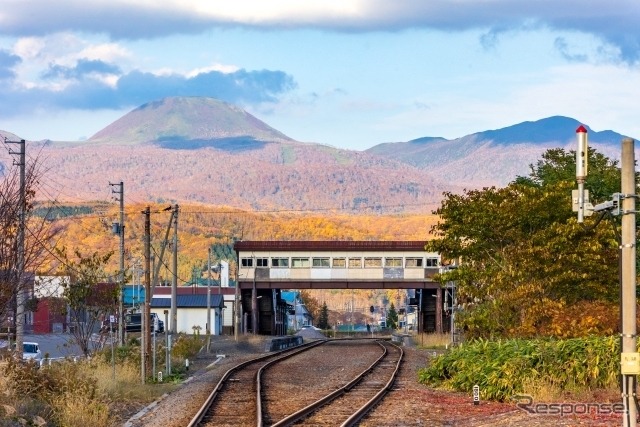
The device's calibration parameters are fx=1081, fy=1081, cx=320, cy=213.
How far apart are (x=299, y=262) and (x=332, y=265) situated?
3142mm

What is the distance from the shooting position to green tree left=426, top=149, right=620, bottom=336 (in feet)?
124

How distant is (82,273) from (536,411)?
21015 millimetres

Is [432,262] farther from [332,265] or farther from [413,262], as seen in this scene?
[332,265]

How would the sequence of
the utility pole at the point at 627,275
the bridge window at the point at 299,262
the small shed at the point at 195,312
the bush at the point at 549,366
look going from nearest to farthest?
1. the utility pole at the point at 627,275
2. the bush at the point at 549,366
3. the bridge window at the point at 299,262
4. the small shed at the point at 195,312

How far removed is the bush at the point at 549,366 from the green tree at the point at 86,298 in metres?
16.1

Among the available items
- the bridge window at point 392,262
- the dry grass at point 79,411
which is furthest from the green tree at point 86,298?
the bridge window at point 392,262

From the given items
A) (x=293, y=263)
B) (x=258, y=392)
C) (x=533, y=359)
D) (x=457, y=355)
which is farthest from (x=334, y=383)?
(x=293, y=263)

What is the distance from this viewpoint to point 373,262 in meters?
102

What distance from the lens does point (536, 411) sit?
22125 millimetres

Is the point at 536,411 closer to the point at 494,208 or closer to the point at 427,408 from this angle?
the point at 427,408

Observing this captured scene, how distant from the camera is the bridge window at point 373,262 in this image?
4008 inches

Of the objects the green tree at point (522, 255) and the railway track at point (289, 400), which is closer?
the railway track at point (289, 400)

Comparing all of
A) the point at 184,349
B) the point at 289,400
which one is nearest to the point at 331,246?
the point at 184,349

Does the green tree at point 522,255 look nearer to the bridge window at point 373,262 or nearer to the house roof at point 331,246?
the house roof at point 331,246
